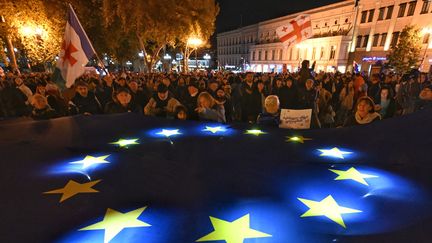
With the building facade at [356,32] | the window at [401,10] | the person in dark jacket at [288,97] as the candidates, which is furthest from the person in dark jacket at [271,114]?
the window at [401,10]

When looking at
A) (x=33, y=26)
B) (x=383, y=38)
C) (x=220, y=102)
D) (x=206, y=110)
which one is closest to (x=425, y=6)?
→ (x=383, y=38)

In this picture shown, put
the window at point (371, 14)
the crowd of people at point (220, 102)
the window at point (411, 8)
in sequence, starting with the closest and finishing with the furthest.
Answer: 1. the crowd of people at point (220, 102)
2. the window at point (411, 8)
3. the window at point (371, 14)

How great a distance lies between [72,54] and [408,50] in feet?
121

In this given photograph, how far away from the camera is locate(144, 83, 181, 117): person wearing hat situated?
20.8ft

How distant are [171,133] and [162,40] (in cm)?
2059

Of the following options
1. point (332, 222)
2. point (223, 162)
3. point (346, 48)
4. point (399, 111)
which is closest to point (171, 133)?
point (223, 162)

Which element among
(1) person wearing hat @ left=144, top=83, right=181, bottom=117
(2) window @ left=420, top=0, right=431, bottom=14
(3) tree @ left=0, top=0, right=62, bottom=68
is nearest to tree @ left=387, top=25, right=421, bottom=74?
(2) window @ left=420, top=0, right=431, bottom=14

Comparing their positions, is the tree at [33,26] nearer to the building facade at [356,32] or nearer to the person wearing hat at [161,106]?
the person wearing hat at [161,106]

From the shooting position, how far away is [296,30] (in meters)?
13.2

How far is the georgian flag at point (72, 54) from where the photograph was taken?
6344 mm

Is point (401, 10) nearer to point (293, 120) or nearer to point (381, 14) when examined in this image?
point (381, 14)

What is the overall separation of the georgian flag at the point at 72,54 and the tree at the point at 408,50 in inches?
1385

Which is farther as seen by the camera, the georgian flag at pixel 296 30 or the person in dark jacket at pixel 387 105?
the georgian flag at pixel 296 30

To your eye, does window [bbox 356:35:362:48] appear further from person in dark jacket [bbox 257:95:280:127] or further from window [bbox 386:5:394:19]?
person in dark jacket [bbox 257:95:280:127]
